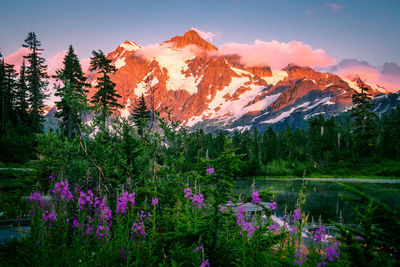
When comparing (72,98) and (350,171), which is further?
(350,171)

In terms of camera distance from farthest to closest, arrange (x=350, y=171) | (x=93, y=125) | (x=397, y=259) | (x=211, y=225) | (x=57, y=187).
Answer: (x=350, y=171), (x=93, y=125), (x=57, y=187), (x=211, y=225), (x=397, y=259)

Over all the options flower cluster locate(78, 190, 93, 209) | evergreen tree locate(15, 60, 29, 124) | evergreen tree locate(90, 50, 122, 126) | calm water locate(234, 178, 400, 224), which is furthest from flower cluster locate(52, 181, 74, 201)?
evergreen tree locate(15, 60, 29, 124)

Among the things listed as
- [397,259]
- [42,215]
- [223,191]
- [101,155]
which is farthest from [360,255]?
[101,155]

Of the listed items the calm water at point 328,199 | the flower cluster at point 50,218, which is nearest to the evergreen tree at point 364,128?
the calm water at point 328,199

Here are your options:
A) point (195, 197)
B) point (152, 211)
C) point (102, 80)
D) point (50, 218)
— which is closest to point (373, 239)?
point (195, 197)

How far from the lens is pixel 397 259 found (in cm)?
179

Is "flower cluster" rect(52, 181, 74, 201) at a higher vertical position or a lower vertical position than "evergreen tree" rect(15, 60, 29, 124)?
lower

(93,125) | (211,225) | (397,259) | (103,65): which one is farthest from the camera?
(103,65)

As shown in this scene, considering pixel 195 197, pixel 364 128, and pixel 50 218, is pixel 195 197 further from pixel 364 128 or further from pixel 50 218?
pixel 364 128

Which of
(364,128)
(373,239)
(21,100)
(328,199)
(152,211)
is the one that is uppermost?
(21,100)

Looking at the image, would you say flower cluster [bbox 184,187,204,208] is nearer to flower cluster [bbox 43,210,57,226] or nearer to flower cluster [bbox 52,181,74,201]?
Result: flower cluster [bbox 52,181,74,201]

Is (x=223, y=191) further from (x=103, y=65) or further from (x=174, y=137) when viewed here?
(x=103, y=65)

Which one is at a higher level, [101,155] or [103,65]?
[103,65]

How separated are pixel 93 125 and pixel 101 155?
110 cm
